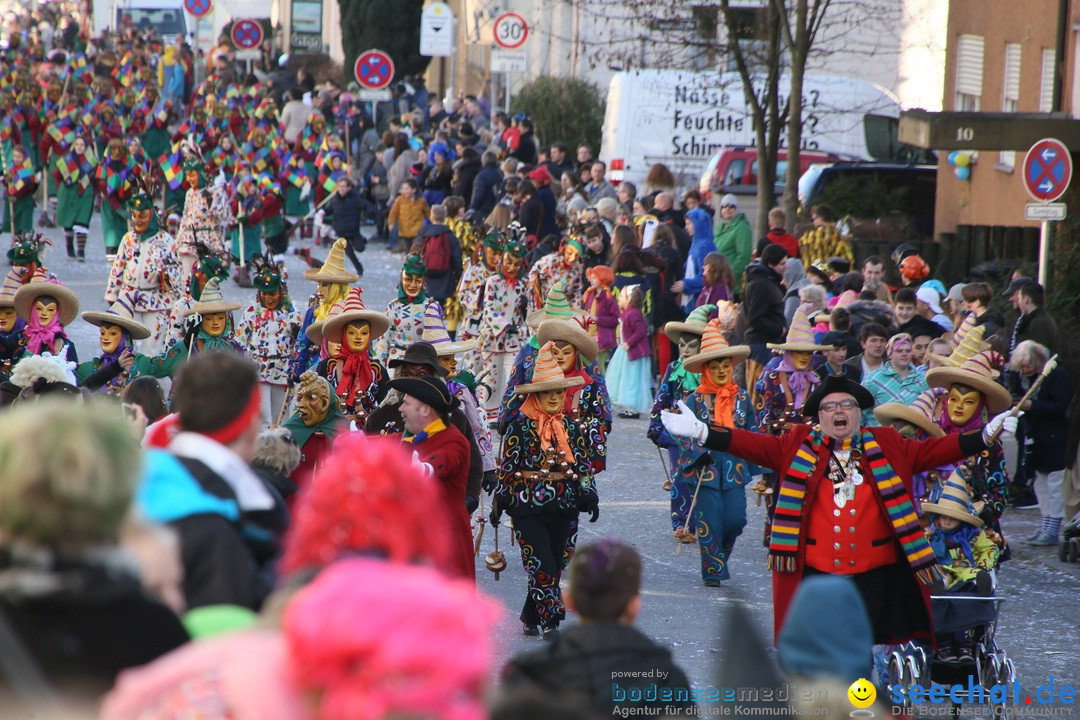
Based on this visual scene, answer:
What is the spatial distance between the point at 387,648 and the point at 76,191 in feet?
69.3

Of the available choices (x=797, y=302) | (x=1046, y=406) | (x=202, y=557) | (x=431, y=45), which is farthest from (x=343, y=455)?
(x=431, y=45)

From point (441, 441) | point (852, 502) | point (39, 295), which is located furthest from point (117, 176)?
point (852, 502)

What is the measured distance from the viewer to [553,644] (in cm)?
408

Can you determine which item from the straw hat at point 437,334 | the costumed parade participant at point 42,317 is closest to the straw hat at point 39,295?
the costumed parade participant at point 42,317

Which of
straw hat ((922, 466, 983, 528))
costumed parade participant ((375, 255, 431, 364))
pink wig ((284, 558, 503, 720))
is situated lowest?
straw hat ((922, 466, 983, 528))

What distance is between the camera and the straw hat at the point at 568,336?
9.92 m

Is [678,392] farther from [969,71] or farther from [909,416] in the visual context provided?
[969,71]

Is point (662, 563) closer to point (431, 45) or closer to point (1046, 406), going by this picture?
point (1046, 406)

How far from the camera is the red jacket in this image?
693 centimetres

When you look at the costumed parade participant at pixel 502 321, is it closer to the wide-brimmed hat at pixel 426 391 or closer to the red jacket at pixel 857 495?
the wide-brimmed hat at pixel 426 391

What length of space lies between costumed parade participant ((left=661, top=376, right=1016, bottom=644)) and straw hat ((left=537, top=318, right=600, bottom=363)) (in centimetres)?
284

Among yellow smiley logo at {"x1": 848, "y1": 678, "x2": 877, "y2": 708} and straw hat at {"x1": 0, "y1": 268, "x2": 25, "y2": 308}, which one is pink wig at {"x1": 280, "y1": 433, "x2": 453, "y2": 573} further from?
straw hat at {"x1": 0, "y1": 268, "x2": 25, "y2": 308}

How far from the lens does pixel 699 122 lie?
26391 millimetres

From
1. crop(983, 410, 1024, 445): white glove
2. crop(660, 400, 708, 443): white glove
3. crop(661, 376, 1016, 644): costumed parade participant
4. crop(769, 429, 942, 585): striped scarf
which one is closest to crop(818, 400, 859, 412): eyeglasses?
crop(661, 376, 1016, 644): costumed parade participant
